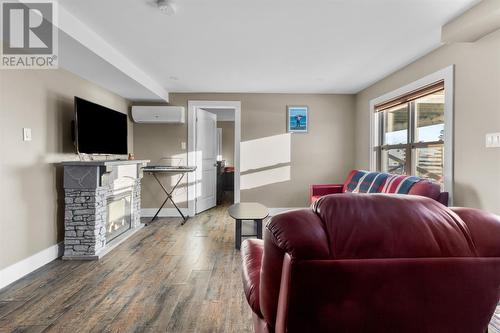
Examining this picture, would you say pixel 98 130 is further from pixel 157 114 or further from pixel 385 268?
pixel 385 268

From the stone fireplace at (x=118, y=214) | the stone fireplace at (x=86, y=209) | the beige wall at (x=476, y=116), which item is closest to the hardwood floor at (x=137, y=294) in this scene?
the stone fireplace at (x=86, y=209)

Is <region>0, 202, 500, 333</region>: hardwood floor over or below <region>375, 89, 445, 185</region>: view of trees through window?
below

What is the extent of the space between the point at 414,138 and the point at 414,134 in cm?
5

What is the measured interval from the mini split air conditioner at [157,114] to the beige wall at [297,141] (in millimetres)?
274

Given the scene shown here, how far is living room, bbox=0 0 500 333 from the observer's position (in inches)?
28.0

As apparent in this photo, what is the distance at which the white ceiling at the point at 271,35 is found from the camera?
7.00ft

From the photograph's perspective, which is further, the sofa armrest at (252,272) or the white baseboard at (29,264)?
the white baseboard at (29,264)

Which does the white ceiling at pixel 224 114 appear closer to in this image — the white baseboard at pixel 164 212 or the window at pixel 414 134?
the white baseboard at pixel 164 212

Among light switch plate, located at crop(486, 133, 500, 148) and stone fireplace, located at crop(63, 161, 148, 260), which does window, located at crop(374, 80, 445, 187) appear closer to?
light switch plate, located at crop(486, 133, 500, 148)

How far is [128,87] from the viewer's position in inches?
151

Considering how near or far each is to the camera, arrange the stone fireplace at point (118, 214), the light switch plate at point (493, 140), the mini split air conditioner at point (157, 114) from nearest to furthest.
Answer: the light switch plate at point (493, 140) < the stone fireplace at point (118, 214) < the mini split air conditioner at point (157, 114)

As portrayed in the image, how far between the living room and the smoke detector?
0.04ft

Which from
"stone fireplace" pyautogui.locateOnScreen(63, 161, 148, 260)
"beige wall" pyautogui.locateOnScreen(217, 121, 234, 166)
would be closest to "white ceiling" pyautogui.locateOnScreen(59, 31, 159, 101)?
"stone fireplace" pyautogui.locateOnScreen(63, 161, 148, 260)

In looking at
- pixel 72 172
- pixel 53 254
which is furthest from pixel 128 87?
pixel 53 254
